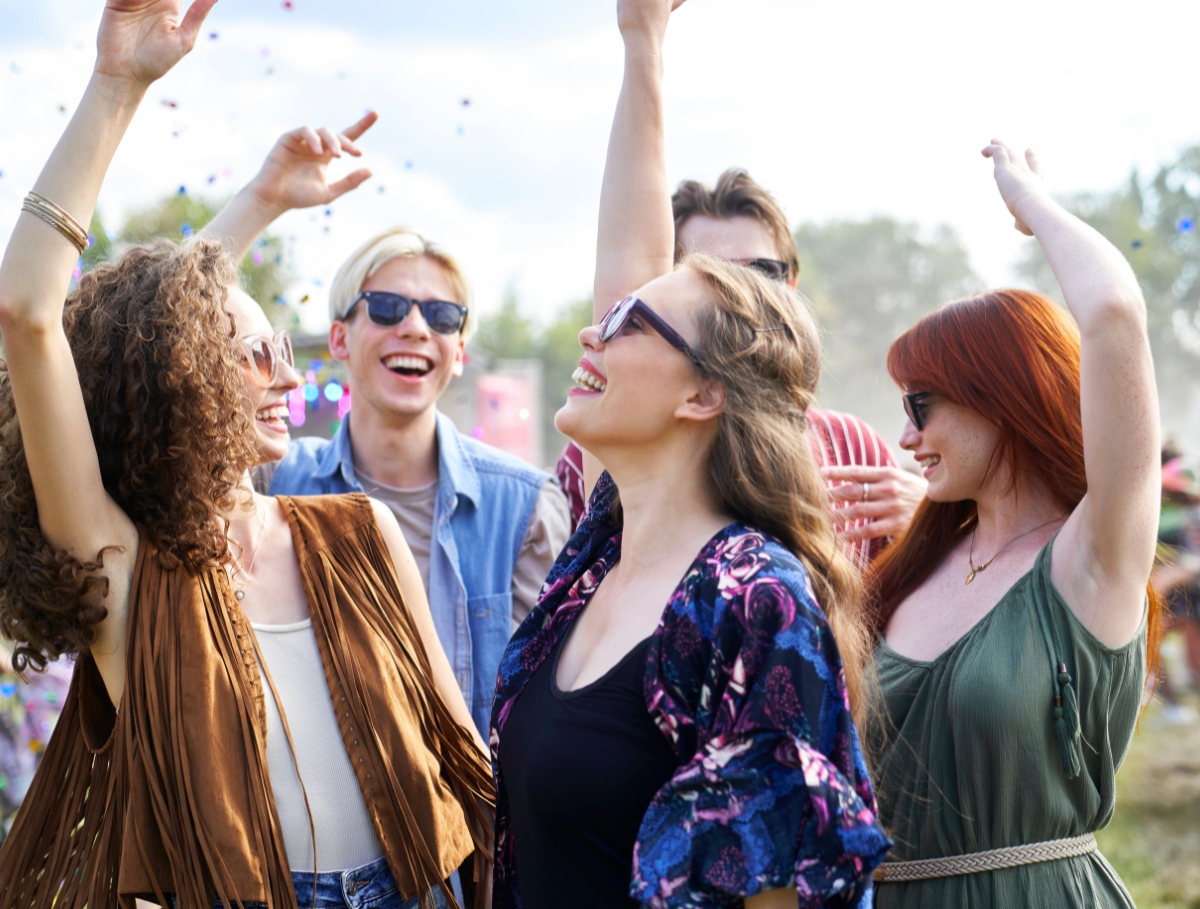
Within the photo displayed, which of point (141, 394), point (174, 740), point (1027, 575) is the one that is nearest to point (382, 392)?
point (141, 394)

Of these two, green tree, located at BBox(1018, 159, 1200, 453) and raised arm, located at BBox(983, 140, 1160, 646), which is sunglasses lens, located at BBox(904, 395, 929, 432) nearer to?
raised arm, located at BBox(983, 140, 1160, 646)

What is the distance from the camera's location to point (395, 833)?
6.74ft

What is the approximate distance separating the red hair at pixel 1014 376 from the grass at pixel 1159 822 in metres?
2.50

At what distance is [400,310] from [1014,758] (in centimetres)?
244

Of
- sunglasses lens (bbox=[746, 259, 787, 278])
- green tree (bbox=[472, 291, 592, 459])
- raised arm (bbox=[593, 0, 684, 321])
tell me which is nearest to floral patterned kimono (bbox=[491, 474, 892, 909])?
raised arm (bbox=[593, 0, 684, 321])

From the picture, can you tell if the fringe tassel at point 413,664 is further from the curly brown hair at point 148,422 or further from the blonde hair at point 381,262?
the blonde hair at point 381,262

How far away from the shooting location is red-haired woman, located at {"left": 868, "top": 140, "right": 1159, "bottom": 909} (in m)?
1.97

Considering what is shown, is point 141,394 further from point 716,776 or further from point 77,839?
point 716,776

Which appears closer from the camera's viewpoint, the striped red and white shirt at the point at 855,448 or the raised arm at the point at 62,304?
the raised arm at the point at 62,304

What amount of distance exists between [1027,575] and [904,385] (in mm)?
560

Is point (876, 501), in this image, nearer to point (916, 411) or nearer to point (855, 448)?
point (855, 448)

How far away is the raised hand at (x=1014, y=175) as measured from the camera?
89.7 inches

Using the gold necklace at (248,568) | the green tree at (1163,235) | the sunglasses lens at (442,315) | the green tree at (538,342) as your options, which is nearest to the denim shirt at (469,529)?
the sunglasses lens at (442,315)

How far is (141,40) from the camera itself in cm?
194
